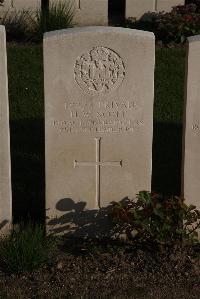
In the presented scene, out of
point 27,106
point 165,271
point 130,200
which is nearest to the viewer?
point 165,271

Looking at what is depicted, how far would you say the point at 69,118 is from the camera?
6.05 m

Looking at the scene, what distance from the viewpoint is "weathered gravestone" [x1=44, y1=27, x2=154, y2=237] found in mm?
5871

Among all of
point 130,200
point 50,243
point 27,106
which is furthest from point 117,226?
point 27,106

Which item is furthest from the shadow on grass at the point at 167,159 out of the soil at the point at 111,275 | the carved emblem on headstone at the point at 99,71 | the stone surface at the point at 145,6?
the stone surface at the point at 145,6

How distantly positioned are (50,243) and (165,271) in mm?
979

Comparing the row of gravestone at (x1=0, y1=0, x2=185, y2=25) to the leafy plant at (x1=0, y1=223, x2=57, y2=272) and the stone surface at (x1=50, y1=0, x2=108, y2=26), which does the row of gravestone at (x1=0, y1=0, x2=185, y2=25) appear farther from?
the leafy plant at (x1=0, y1=223, x2=57, y2=272)

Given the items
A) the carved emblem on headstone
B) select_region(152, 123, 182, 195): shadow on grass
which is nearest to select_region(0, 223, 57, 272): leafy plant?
the carved emblem on headstone

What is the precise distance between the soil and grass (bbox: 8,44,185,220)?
84cm

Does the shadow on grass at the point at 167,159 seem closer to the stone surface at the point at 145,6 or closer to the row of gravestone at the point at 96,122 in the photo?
the row of gravestone at the point at 96,122

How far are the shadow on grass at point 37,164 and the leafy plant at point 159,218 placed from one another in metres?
0.98

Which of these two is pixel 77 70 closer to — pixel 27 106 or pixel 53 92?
pixel 53 92

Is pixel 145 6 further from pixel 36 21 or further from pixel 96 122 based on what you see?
pixel 96 122

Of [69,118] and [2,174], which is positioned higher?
[69,118]

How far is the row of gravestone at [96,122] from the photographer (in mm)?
5871
